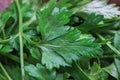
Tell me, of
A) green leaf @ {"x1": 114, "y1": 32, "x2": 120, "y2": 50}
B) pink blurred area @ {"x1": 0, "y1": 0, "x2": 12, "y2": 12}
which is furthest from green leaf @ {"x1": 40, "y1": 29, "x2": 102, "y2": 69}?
pink blurred area @ {"x1": 0, "y1": 0, "x2": 12, "y2": 12}

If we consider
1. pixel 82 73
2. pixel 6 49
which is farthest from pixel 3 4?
pixel 82 73

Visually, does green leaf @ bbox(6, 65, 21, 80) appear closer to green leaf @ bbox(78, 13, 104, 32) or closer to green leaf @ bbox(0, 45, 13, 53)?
green leaf @ bbox(0, 45, 13, 53)

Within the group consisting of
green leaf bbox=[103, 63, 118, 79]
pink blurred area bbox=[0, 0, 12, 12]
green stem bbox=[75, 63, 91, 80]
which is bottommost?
green leaf bbox=[103, 63, 118, 79]

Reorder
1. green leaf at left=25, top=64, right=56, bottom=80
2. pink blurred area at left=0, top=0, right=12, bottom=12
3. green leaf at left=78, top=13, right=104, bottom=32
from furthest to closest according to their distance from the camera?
1. pink blurred area at left=0, top=0, right=12, bottom=12
2. green leaf at left=78, top=13, right=104, bottom=32
3. green leaf at left=25, top=64, right=56, bottom=80

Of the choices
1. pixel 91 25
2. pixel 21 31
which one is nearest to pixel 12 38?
pixel 21 31

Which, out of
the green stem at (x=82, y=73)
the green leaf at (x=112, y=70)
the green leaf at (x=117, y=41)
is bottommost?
the green leaf at (x=112, y=70)

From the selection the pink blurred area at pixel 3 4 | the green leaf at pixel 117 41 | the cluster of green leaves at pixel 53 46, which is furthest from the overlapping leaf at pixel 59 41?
the pink blurred area at pixel 3 4

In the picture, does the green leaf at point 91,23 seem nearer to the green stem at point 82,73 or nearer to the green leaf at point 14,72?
the green stem at point 82,73

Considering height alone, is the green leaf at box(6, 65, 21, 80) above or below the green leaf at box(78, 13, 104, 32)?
below

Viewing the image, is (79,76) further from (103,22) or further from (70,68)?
(103,22)

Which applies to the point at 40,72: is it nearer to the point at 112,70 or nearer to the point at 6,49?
the point at 6,49
